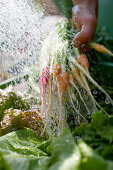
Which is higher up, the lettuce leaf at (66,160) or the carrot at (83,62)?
the carrot at (83,62)

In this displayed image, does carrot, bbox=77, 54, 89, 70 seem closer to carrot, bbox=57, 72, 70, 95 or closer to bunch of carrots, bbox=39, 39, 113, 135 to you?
bunch of carrots, bbox=39, 39, 113, 135

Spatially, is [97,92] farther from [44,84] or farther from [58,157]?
[58,157]

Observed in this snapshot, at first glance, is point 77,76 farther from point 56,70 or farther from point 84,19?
point 84,19

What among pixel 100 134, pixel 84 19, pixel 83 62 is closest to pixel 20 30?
pixel 84 19

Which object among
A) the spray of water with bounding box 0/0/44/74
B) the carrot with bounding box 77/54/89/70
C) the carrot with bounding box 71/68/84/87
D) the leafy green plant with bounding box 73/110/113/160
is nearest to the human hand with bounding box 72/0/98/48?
the carrot with bounding box 77/54/89/70

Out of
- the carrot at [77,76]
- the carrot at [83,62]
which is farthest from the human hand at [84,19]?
the carrot at [77,76]

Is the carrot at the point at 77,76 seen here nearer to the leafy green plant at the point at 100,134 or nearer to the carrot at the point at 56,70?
the carrot at the point at 56,70

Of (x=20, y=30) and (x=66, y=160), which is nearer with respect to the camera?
(x=66, y=160)

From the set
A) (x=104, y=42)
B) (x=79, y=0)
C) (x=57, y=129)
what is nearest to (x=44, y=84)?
(x=57, y=129)
